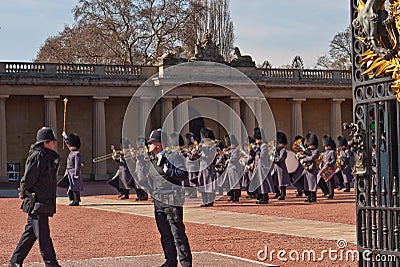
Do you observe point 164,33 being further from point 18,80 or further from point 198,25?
point 18,80

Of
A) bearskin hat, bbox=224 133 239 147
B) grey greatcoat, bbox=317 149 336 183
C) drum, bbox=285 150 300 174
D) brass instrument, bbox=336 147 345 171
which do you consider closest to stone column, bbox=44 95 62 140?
bearskin hat, bbox=224 133 239 147

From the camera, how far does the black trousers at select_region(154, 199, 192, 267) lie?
385 inches

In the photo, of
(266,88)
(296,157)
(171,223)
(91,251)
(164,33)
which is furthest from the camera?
(164,33)

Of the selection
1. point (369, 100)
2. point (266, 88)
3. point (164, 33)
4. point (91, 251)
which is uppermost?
point (164, 33)

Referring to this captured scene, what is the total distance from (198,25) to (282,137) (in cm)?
2933

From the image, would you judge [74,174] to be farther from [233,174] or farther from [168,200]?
[168,200]

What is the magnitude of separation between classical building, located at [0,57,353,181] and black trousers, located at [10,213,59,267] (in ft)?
101

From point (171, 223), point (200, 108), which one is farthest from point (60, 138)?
point (171, 223)

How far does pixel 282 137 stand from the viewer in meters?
25.7

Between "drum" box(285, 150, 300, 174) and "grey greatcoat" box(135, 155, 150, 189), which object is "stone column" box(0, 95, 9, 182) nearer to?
"grey greatcoat" box(135, 155, 150, 189)

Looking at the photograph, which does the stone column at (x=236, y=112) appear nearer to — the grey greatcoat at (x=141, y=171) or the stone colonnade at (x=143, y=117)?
the stone colonnade at (x=143, y=117)

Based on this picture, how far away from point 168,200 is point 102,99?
34022 millimetres

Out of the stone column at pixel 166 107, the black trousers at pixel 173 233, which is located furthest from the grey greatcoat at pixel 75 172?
the stone column at pixel 166 107

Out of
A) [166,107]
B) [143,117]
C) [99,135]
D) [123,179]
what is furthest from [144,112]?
[123,179]
